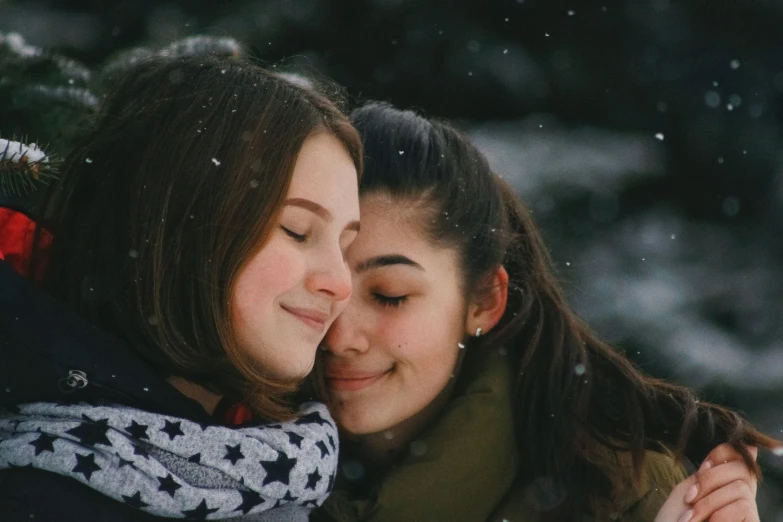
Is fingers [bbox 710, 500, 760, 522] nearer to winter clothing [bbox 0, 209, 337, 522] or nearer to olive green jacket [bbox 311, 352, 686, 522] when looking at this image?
olive green jacket [bbox 311, 352, 686, 522]

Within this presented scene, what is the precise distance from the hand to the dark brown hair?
57mm

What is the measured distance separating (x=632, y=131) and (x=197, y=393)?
2.35 metres

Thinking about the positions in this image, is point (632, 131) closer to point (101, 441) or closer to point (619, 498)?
point (619, 498)

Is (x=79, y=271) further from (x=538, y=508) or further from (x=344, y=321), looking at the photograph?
(x=538, y=508)

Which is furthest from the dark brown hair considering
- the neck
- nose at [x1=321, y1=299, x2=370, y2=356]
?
the neck

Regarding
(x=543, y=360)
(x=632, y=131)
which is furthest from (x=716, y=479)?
(x=632, y=131)

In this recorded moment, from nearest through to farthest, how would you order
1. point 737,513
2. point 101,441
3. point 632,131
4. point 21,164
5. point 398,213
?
1. point 101,441
2. point 21,164
3. point 737,513
4. point 398,213
5. point 632,131

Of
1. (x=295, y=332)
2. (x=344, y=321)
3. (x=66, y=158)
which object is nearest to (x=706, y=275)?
(x=344, y=321)

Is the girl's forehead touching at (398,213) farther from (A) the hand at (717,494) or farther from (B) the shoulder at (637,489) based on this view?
(A) the hand at (717,494)

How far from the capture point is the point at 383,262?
2.57 metres

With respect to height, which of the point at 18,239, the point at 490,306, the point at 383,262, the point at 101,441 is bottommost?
the point at 490,306

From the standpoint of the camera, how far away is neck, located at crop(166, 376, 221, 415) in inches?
77.9

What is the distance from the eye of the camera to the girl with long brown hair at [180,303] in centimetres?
168

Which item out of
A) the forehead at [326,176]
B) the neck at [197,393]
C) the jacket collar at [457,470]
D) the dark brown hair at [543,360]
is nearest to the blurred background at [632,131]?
the dark brown hair at [543,360]
